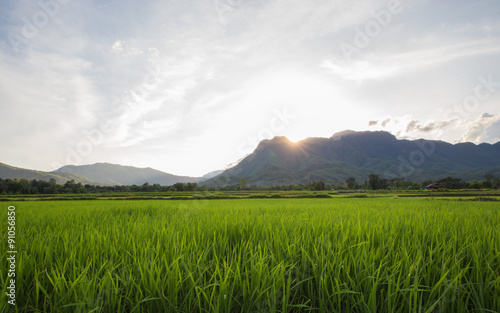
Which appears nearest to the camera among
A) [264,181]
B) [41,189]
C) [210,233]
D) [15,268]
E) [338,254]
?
[15,268]

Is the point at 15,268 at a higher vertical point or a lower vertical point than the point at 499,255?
higher

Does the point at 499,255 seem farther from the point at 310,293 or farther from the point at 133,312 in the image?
the point at 133,312

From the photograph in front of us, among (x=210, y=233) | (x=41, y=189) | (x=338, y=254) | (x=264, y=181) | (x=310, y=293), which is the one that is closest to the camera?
(x=310, y=293)

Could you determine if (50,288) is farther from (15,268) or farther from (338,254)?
(338,254)

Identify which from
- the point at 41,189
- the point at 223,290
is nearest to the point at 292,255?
the point at 223,290

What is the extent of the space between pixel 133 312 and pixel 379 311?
166 cm

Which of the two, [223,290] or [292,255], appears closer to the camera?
[223,290]

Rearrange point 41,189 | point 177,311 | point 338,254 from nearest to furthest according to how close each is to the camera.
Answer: point 177,311 < point 338,254 < point 41,189

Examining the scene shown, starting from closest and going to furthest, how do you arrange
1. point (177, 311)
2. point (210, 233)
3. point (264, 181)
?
point (177, 311) → point (210, 233) → point (264, 181)

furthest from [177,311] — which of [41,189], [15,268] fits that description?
[41,189]

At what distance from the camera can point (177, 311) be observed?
133 cm

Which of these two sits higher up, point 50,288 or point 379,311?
point 50,288

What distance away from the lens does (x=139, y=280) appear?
1.56 m

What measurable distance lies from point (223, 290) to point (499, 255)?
110 inches
